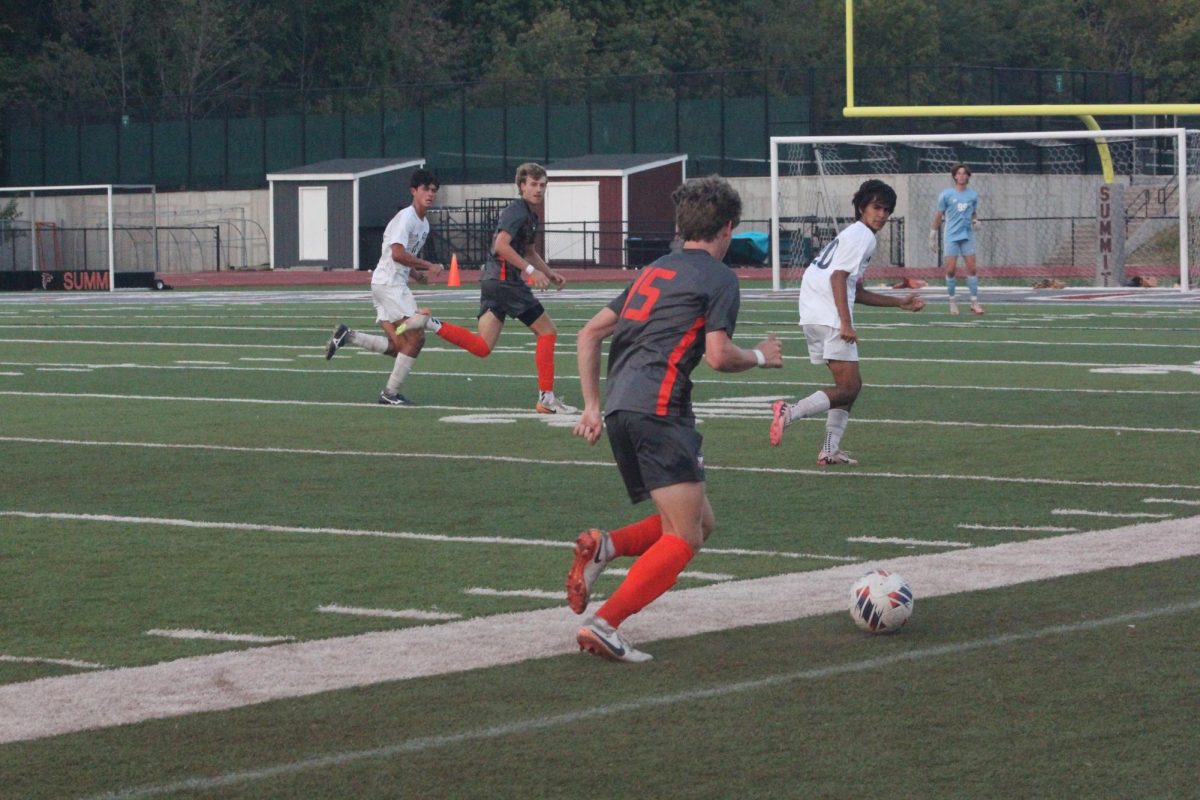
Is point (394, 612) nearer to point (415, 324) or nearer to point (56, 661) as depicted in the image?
point (56, 661)

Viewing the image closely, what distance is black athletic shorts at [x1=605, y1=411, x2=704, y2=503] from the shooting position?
6699mm

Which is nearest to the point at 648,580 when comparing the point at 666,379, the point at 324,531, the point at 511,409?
the point at 666,379

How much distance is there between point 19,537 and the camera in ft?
30.4

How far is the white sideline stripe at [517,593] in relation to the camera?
7797 millimetres

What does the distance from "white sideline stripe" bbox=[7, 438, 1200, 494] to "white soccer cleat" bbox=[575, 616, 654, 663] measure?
4575mm

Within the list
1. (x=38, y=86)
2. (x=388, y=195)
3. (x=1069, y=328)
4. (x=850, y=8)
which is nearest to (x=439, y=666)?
(x=1069, y=328)

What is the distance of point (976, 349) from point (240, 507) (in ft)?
38.7

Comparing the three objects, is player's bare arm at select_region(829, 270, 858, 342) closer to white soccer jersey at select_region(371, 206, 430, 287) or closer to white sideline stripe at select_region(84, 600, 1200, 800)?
white sideline stripe at select_region(84, 600, 1200, 800)

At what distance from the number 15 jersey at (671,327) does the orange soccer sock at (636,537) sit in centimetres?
45

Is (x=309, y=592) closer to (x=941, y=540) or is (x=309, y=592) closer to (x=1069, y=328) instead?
(x=941, y=540)

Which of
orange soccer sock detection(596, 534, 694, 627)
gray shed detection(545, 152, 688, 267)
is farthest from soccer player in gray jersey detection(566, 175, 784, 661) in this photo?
gray shed detection(545, 152, 688, 267)

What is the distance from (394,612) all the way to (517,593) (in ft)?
1.85

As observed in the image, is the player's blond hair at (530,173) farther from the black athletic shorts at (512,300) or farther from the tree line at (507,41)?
the tree line at (507,41)

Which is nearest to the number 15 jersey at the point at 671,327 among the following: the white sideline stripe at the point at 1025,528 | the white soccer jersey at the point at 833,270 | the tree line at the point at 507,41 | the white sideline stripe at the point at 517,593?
the white sideline stripe at the point at 517,593
